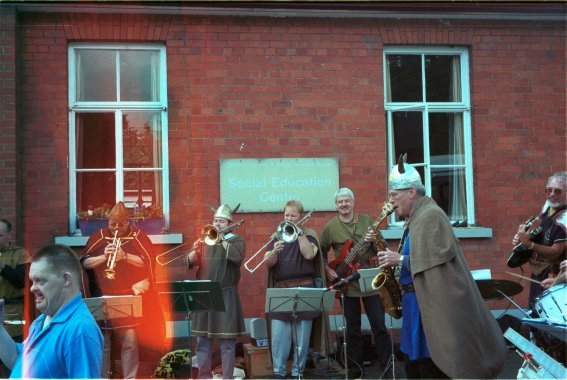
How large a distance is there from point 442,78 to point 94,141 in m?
3.94

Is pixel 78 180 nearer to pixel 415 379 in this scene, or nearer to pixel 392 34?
pixel 392 34

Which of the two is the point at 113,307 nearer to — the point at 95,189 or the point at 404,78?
the point at 95,189

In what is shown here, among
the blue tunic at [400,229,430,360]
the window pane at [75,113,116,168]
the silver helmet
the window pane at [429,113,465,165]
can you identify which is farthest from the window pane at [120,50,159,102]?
the blue tunic at [400,229,430,360]

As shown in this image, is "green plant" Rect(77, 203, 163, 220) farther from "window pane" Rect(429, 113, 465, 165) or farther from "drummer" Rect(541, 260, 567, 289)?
"drummer" Rect(541, 260, 567, 289)

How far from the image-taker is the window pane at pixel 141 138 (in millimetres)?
8250

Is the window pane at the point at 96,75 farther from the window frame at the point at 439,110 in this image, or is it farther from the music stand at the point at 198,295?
the window frame at the point at 439,110

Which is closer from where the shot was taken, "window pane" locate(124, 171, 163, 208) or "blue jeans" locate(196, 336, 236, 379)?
"blue jeans" locate(196, 336, 236, 379)

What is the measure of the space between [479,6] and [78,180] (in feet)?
15.6

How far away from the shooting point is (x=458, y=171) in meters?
8.90

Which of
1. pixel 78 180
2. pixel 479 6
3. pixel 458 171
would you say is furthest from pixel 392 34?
pixel 78 180

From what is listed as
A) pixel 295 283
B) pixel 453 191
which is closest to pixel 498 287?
pixel 295 283

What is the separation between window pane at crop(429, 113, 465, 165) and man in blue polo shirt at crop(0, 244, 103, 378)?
578 centimetres

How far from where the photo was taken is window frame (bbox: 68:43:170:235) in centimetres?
809

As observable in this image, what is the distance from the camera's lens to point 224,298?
24.1 feet
